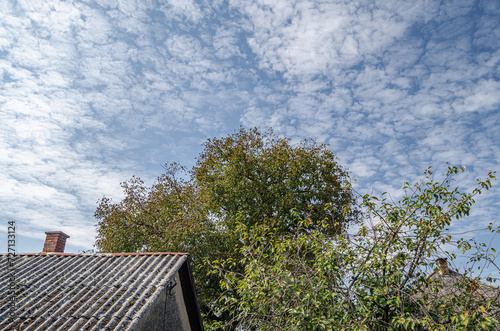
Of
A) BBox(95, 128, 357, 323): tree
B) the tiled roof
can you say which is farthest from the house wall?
BBox(95, 128, 357, 323): tree

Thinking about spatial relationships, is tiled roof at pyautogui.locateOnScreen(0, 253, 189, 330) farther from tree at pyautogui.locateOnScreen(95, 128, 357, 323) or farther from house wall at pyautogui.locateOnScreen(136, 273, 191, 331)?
tree at pyautogui.locateOnScreen(95, 128, 357, 323)

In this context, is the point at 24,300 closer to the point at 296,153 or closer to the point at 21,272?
the point at 21,272

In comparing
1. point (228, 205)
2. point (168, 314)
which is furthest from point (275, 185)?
point (168, 314)

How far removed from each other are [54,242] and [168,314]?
28.9 feet

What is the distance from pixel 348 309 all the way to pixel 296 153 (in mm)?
13613

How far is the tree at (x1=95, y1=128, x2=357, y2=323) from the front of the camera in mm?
17938

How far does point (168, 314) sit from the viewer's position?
9578 mm

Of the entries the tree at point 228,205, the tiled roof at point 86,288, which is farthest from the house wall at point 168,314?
the tree at point 228,205

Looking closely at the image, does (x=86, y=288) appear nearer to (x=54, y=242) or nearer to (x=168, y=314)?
(x=168, y=314)

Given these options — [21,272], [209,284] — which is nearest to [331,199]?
[209,284]

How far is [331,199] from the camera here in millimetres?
19391

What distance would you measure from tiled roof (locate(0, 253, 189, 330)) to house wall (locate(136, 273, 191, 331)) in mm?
593

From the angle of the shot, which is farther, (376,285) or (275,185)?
(275,185)


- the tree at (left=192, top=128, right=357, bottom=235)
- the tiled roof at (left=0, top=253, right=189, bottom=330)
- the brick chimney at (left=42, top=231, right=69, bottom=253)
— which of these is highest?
the tree at (left=192, top=128, right=357, bottom=235)
